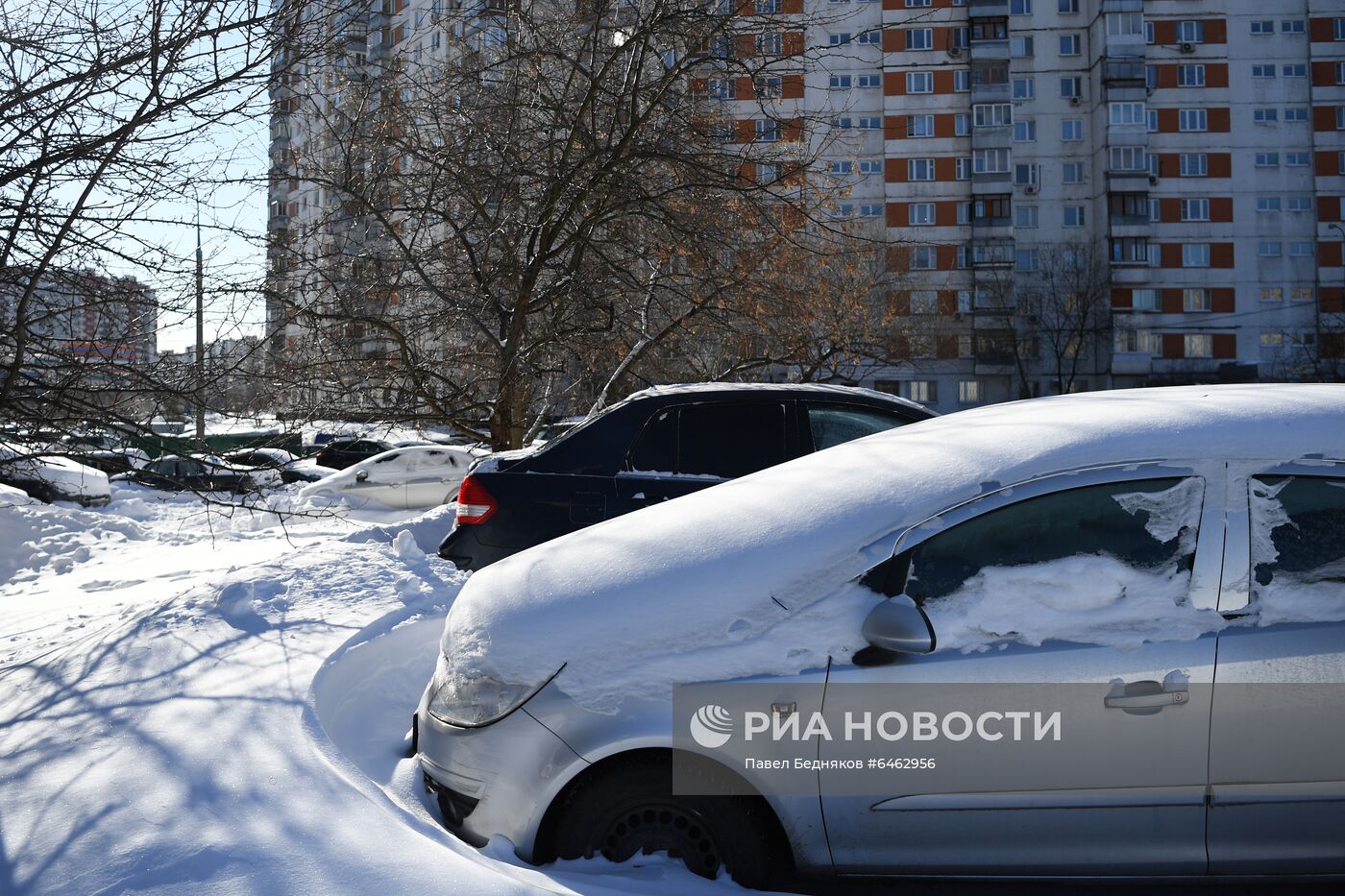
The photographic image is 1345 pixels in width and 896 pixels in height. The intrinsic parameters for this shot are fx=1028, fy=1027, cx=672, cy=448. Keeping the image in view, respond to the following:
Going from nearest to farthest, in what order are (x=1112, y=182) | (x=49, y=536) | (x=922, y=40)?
(x=49, y=536) < (x=1112, y=182) < (x=922, y=40)

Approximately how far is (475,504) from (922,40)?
182 feet

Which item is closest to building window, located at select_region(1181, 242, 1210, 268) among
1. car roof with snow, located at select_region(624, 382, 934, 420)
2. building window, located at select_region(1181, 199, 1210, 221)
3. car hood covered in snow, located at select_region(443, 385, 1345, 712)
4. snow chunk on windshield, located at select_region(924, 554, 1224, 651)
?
building window, located at select_region(1181, 199, 1210, 221)

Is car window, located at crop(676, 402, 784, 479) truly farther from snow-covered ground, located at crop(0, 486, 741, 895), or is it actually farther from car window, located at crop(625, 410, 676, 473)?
snow-covered ground, located at crop(0, 486, 741, 895)

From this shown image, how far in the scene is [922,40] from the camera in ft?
181

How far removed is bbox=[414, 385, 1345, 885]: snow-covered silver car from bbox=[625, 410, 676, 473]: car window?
3.53 metres

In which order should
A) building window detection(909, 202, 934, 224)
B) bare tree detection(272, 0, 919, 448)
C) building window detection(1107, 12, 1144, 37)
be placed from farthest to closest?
building window detection(909, 202, 934, 224), building window detection(1107, 12, 1144, 37), bare tree detection(272, 0, 919, 448)

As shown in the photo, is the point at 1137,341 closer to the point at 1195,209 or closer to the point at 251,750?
the point at 1195,209

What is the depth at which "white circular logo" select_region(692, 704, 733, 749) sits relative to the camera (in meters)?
2.81

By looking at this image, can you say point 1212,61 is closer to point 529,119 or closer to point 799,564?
point 529,119

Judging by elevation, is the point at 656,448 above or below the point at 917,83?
below

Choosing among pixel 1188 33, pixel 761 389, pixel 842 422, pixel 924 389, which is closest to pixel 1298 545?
pixel 842 422

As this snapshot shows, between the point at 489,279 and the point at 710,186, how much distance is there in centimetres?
257

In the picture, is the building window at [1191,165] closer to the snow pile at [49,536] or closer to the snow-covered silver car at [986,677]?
the snow pile at [49,536]

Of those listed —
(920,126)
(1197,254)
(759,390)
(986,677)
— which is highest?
(920,126)
